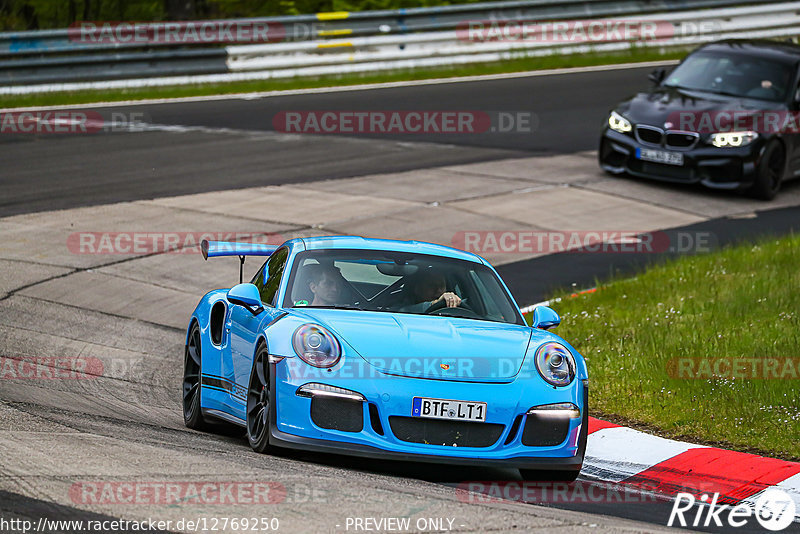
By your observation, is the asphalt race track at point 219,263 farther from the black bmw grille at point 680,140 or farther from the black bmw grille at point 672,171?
the black bmw grille at point 680,140

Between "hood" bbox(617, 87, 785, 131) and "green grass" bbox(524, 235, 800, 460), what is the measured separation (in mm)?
3631

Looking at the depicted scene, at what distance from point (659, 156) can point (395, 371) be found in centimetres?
1169

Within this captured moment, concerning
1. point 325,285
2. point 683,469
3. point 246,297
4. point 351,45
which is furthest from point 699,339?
point 351,45

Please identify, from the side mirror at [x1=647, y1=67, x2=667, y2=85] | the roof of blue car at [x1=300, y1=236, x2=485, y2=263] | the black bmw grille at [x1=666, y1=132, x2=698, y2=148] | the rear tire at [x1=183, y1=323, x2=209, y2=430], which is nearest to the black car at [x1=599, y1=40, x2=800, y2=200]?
the black bmw grille at [x1=666, y1=132, x2=698, y2=148]

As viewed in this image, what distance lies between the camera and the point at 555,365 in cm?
684

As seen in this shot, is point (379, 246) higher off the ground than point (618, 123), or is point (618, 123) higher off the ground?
point (379, 246)

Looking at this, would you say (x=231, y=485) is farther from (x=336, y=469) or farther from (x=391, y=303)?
(x=391, y=303)

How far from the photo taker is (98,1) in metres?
33.7

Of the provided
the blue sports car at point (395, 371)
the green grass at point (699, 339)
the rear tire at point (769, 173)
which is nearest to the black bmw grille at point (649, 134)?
the rear tire at point (769, 173)

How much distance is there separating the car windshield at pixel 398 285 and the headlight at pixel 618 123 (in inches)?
402

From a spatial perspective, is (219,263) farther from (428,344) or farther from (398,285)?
(428,344)

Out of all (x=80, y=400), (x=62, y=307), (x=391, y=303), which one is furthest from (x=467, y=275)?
(x=62, y=307)

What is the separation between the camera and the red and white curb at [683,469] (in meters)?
6.90

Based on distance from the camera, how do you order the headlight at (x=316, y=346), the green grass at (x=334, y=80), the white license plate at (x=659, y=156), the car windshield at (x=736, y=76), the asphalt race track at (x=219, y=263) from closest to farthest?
the asphalt race track at (x=219, y=263), the headlight at (x=316, y=346), the white license plate at (x=659, y=156), the car windshield at (x=736, y=76), the green grass at (x=334, y=80)
